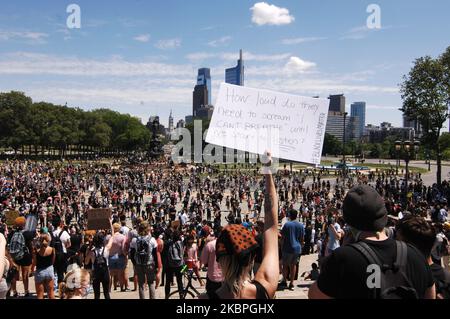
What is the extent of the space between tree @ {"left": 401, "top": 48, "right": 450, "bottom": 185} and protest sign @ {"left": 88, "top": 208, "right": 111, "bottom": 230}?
3436cm

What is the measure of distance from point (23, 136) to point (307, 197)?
75.2 metres

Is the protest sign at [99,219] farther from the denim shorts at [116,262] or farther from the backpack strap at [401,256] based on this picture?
the backpack strap at [401,256]

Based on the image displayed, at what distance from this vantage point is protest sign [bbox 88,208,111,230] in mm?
9891

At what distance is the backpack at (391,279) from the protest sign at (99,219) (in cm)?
851

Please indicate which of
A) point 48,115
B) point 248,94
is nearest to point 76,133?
point 48,115

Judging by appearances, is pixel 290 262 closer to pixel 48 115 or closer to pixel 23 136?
pixel 23 136

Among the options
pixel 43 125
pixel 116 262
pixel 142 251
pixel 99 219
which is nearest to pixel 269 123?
pixel 142 251

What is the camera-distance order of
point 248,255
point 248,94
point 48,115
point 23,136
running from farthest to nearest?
point 48,115
point 23,136
point 248,94
point 248,255

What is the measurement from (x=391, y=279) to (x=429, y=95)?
3964 cm

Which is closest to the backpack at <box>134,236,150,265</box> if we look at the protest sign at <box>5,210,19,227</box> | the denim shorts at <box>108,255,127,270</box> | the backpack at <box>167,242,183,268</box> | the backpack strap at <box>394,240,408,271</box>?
the backpack at <box>167,242,183,268</box>

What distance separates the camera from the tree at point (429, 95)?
3694cm

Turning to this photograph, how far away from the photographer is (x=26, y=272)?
909cm

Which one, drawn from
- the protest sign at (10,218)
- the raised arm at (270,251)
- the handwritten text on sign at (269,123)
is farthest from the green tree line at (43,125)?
the raised arm at (270,251)

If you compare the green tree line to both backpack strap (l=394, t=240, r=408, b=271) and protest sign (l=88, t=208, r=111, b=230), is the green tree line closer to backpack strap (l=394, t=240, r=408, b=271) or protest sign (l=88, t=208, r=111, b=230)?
protest sign (l=88, t=208, r=111, b=230)
